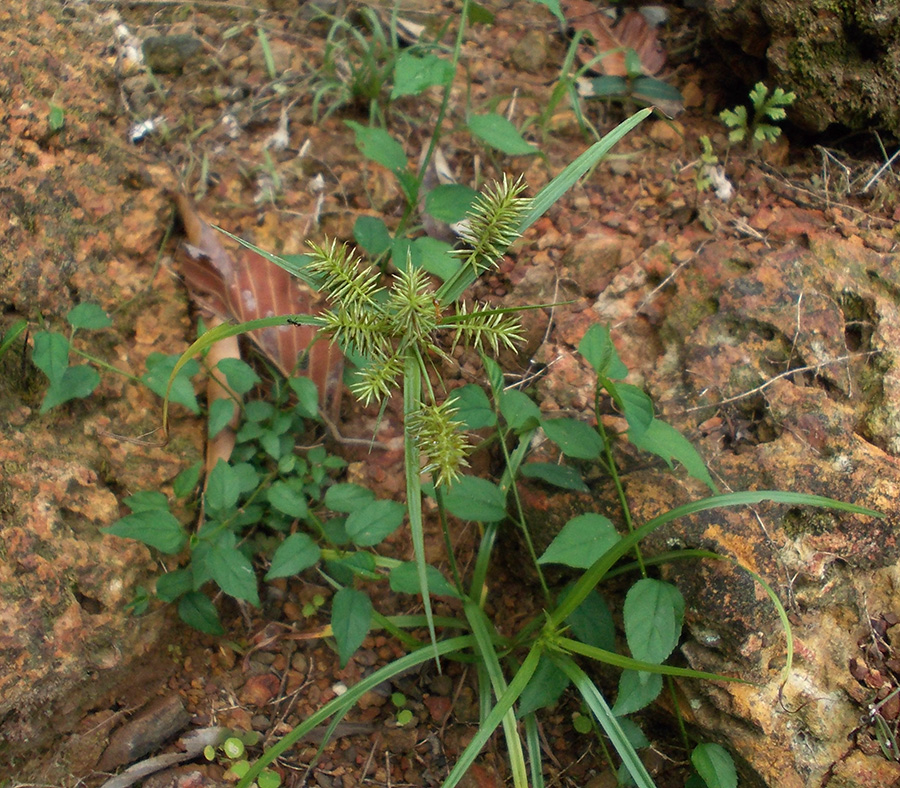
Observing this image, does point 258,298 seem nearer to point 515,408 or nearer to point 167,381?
point 167,381

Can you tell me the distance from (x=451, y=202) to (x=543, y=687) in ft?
4.21

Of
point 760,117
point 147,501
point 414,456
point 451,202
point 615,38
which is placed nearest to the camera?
point 414,456

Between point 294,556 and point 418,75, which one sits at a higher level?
point 418,75

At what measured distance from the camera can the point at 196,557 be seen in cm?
192

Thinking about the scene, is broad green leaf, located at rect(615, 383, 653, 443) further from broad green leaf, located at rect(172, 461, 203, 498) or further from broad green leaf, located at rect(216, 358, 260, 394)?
broad green leaf, located at rect(172, 461, 203, 498)

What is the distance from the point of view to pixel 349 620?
183cm

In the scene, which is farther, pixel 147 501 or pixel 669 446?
pixel 147 501

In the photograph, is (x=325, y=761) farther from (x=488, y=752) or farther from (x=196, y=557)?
(x=196, y=557)

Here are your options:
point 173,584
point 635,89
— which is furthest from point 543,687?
point 635,89

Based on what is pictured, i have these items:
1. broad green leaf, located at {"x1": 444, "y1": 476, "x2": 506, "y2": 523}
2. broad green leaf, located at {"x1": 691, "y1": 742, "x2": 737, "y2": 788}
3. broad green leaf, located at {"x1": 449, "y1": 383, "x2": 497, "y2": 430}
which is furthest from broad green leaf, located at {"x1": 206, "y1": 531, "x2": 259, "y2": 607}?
broad green leaf, located at {"x1": 691, "y1": 742, "x2": 737, "y2": 788}

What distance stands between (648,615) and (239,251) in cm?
162

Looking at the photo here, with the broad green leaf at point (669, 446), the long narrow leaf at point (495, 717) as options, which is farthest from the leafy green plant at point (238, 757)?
the broad green leaf at point (669, 446)

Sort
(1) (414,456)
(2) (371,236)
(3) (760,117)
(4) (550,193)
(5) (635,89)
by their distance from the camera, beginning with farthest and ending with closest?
(5) (635,89) → (3) (760,117) → (2) (371,236) → (4) (550,193) → (1) (414,456)

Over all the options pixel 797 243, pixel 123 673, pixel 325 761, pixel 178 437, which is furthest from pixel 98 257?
pixel 797 243
